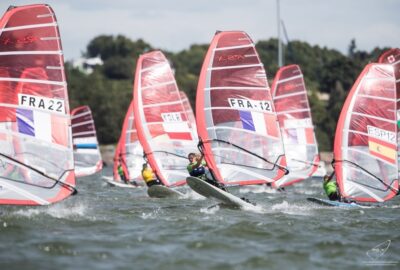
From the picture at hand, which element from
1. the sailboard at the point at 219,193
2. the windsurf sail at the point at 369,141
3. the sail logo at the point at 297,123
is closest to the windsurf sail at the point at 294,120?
the sail logo at the point at 297,123

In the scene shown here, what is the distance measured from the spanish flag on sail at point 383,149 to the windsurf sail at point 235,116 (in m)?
2.00

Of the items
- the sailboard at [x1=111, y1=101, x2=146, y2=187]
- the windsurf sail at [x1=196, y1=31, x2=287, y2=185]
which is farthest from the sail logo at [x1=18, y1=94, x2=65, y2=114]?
the sailboard at [x1=111, y1=101, x2=146, y2=187]

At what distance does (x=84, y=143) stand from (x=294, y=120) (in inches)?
384

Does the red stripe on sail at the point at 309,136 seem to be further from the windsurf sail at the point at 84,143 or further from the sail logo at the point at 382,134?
the windsurf sail at the point at 84,143

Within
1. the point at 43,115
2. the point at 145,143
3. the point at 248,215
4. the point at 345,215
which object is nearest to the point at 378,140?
the point at 345,215

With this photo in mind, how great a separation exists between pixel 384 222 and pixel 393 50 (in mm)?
8631

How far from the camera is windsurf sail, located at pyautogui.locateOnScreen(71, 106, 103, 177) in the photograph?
30.9 metres

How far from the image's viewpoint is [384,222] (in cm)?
1379

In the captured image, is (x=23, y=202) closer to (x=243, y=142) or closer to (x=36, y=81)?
(x=36, y=81)

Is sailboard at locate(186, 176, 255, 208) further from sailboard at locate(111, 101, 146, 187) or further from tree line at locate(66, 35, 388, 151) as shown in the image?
tree line at locate(66, 35, 388, 151)

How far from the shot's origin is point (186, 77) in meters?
85.9

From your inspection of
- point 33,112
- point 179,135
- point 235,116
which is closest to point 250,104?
point 235,116

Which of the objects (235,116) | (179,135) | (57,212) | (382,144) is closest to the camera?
(57,212)

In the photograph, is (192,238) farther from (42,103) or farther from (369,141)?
(369,141)
